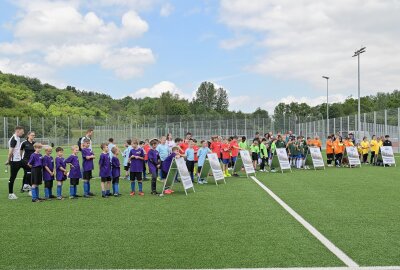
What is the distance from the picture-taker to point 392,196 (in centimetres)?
1217

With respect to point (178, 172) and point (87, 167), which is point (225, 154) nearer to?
point (178, 172)

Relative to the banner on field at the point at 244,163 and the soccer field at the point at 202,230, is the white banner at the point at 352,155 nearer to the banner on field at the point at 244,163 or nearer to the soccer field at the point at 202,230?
the banner on field at the point at 244,163

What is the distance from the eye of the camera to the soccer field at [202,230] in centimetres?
619

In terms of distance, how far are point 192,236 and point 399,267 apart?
10.5ft

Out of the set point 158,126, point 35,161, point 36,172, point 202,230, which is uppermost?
point 158,126

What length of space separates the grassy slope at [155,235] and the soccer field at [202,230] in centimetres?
1

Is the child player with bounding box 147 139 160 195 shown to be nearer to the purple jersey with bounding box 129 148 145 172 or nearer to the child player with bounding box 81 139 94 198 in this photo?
the purple jersey with bounding box 129 148 145 172

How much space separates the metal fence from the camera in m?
54.4

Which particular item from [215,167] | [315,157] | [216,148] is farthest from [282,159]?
[215,167]

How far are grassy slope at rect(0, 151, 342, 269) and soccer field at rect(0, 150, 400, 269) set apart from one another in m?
0.01

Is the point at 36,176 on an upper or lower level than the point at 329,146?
lower

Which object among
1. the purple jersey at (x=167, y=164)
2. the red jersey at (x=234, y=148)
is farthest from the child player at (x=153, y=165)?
the red jersey at (x=234, y=148)

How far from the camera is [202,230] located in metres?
8.05

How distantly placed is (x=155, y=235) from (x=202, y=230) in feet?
2.84
